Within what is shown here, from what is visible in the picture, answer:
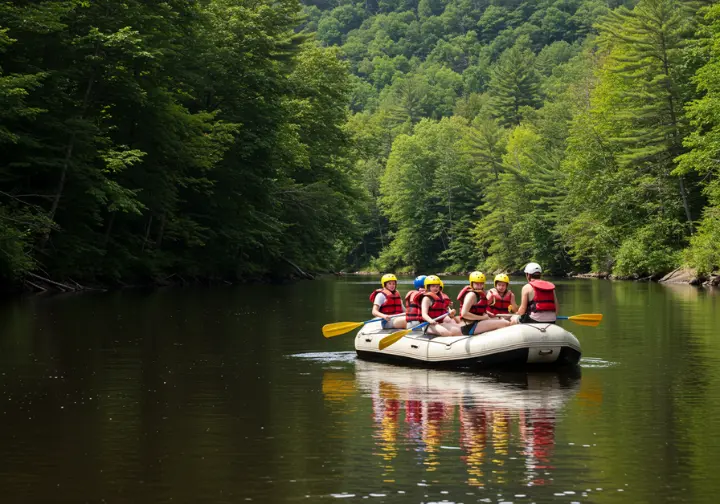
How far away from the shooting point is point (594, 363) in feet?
61.2

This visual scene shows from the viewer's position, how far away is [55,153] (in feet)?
127

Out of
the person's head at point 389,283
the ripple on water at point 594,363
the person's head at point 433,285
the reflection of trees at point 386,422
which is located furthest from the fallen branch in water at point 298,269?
the reflection of trees at point 386,422

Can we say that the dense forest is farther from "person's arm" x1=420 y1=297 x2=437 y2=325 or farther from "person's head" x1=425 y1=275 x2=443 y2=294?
"person's arm" x1=420 y1=297 x2=437 y2=325

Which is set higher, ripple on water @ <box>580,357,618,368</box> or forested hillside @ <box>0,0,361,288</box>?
forested hillside @ <box>0,0,361,288</box>

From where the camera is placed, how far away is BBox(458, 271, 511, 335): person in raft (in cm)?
1859

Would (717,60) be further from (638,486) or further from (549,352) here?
(638,486)

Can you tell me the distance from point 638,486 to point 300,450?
3.15 metres

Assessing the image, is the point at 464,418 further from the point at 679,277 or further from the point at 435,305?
the point at 679,277

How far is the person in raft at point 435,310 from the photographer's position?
18906 millimetres

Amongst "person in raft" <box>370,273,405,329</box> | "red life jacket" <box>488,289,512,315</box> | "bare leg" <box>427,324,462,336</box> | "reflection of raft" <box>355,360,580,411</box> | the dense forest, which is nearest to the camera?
"reflection of raft" <box>355,360,580,411</box>

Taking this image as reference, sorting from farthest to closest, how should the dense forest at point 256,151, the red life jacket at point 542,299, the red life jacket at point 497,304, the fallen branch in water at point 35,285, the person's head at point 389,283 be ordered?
the dense forest at point 256,151 → the fallen branch in water at point 35,285 → the person's head at point 389,283 → the red life jacket at point 497,304 → the red life jacket at point 542,299

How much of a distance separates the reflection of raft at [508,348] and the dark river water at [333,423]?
0.97 feet

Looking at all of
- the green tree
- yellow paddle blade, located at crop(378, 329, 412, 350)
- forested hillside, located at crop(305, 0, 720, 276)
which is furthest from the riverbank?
the green tree

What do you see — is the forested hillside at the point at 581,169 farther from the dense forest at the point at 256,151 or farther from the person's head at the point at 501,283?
the person's head at the point at 501,283
